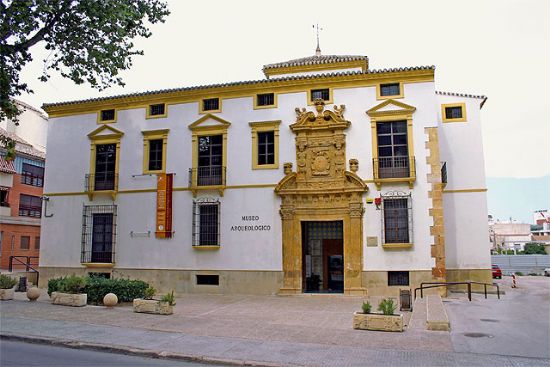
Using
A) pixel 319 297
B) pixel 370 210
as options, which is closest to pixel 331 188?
pixel 370 210

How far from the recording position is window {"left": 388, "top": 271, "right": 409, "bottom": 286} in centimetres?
1934

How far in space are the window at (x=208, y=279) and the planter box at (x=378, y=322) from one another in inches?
406

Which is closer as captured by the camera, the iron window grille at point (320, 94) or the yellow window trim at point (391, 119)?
the yellow window trim at point (391, 119)

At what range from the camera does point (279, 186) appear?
20.6m

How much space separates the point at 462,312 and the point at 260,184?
9.72 meters

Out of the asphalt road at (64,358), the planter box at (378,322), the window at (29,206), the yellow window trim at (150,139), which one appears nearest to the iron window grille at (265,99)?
the yellow window trim at (150,139)

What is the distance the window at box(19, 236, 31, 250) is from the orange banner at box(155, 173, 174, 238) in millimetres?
17921

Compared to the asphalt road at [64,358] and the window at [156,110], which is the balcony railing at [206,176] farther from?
the asphalt road at [64,358]

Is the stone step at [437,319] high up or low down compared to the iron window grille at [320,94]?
down

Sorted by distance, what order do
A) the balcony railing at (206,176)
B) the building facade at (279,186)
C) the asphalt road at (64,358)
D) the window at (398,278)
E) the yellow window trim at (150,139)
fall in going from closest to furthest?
the asphalt road at (64,358)
the window at (398,278)
the building facade at (279,186)
the balcony railing at (206,176)
the yellow window trim at (150,139)

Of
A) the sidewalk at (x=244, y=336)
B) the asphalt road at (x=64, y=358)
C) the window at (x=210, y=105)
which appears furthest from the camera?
the window at (x=210, y=105)

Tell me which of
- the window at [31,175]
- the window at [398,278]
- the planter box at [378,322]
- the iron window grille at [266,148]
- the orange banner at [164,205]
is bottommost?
the planter box at [378,322]

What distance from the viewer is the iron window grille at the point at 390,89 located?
20.4m

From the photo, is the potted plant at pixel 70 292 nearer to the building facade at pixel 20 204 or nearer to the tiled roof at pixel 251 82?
the tiled roof at pixel 251 82
